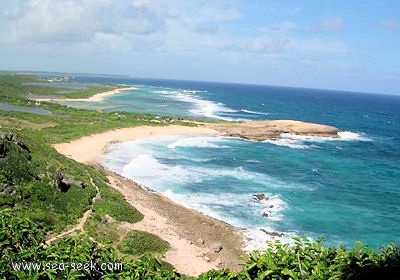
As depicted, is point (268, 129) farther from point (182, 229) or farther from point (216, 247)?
point (216, 247)

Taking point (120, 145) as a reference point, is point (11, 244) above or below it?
above

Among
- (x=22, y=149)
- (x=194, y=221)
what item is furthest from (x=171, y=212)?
(x=22, y=149)

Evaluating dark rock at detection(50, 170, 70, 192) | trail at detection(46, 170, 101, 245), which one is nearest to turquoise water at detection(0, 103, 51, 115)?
trail at detection(46, 170, 101, 245)

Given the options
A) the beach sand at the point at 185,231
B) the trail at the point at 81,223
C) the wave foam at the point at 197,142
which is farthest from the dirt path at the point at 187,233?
the wave foam at the point at 197,142

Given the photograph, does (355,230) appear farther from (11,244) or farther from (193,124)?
(193,124)

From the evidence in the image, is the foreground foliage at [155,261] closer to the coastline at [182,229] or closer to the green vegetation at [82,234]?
the green vegetation at [82,234]
